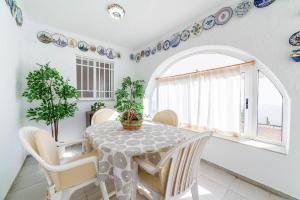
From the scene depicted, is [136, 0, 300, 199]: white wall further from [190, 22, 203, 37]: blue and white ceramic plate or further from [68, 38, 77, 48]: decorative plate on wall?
[68, 38, 77, 48]: decorative plate on wall

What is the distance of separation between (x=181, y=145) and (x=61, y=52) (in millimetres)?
3090

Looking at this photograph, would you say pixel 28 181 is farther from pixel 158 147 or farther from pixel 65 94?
pixel 158 147

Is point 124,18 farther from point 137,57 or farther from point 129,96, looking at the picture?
point 129,96

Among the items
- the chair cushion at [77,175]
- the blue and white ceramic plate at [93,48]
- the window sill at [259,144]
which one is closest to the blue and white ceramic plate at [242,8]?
the window sill at [259,144]

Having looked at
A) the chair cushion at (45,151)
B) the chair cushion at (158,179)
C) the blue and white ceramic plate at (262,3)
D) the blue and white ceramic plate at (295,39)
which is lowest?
the chair cushion at (158,179)

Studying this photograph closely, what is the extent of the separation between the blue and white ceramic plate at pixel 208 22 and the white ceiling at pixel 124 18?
0.13 m

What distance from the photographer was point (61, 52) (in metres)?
2.69

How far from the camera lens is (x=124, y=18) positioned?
2.30m

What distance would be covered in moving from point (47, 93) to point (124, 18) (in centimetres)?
190

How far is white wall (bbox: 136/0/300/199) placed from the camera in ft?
4.46

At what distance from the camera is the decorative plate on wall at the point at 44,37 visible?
2441 millimetres

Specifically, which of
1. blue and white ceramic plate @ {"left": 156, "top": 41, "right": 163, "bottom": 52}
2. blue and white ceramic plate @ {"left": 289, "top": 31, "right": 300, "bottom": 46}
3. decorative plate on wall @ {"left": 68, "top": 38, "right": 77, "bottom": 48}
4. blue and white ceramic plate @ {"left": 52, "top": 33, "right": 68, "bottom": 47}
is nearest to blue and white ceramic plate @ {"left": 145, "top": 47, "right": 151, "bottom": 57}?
blue and white ceramic plate @ {"left": 156, "top": 41, "right": 163, "bottom": 52}

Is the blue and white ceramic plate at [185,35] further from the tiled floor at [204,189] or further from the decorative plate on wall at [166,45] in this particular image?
the tiled floor at [204,189]

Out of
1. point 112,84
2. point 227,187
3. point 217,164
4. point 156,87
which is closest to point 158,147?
point 227,187
